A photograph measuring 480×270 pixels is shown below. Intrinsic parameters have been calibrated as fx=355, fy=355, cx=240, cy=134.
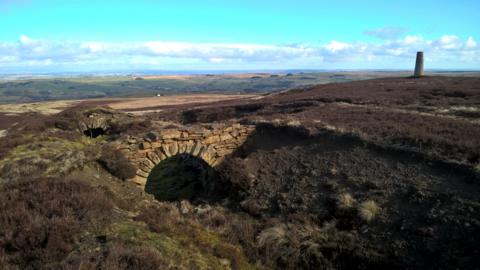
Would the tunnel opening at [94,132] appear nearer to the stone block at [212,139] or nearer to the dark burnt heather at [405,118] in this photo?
the dark burnt heather at [405,118]

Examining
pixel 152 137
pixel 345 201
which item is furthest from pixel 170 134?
pixel 345 201

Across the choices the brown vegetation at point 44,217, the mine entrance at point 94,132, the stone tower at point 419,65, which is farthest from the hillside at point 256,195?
the stone tower at point 419,65

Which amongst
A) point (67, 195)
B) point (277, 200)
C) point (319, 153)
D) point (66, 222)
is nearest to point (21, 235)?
point (66, 222)

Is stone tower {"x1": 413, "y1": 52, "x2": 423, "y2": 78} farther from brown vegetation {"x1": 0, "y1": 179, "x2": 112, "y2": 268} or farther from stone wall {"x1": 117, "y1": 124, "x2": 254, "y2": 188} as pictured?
brown vegetation {"x1": 0, "y1": 179, "x2": 112, "y2": 268}

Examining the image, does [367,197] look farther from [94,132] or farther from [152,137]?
[94,132]

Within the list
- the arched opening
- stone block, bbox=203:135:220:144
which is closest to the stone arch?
the arched opening

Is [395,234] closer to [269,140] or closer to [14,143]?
[269,140]
